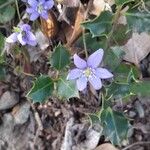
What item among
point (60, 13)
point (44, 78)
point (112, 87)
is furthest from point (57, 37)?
point (112, 87)

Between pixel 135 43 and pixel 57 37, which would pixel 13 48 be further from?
pixel 135 43

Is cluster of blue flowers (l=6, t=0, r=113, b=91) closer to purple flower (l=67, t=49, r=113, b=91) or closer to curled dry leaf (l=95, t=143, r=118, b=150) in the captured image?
purple flower (l=67, t=49, r=113, b=91)

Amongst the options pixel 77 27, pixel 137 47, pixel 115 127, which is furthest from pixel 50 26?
pixel 115 127

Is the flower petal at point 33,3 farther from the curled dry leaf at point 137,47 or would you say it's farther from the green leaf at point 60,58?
the curled dry leaf at point 137,47

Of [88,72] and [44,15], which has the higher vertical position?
[44,15]

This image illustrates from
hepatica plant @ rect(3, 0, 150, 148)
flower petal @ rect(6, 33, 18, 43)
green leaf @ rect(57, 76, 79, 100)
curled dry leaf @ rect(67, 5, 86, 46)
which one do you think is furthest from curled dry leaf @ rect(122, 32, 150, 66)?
flower petal @ rect(6, 33, 18, 43)

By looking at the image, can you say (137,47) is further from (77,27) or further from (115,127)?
(115,127)
